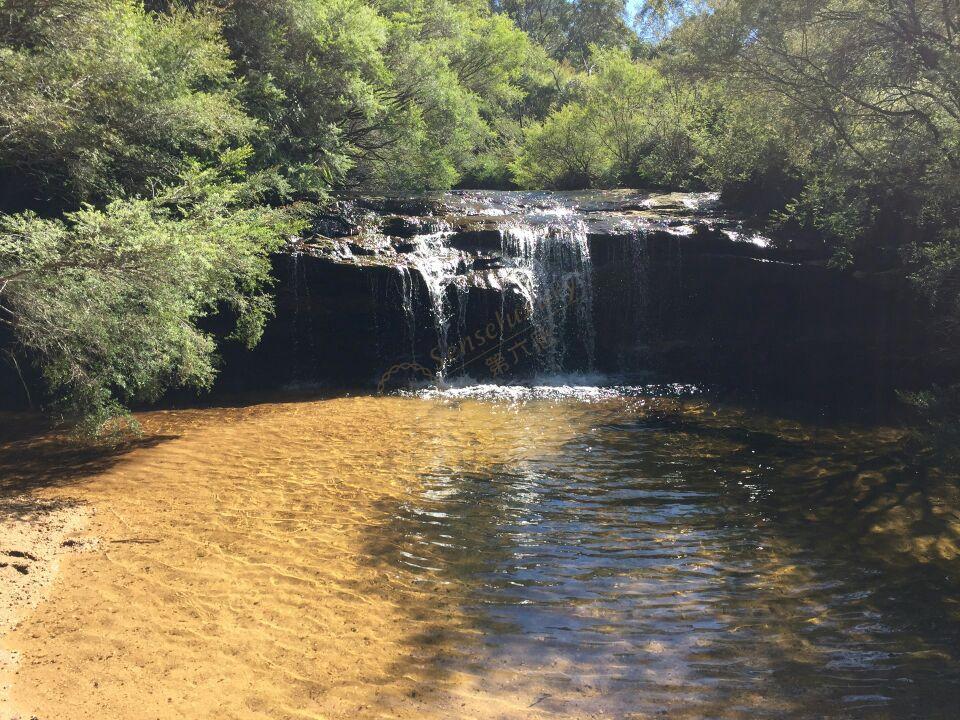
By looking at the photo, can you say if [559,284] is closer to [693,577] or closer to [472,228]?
[472,228]

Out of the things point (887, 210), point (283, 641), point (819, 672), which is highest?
point (887, 210)

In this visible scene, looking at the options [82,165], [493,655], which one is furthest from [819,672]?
[82,165]

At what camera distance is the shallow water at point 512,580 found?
3977 millimetres

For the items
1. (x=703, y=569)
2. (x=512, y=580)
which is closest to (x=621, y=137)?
(x=703, y=569)

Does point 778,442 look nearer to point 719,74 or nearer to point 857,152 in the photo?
point 857,152

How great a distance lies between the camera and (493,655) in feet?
14.3

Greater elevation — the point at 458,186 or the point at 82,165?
the point at 458,186

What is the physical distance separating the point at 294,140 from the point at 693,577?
1154 cm

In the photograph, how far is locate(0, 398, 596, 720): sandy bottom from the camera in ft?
12.5

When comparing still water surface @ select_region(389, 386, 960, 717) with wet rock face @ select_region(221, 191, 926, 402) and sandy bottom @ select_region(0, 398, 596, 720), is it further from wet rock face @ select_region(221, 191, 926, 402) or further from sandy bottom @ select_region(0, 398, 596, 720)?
wet rock face @ select_region(221, 191, 926, 402)

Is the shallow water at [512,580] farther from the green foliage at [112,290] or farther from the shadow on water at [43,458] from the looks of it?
the green foliage at [112,290]

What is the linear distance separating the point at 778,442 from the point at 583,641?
5624 mm

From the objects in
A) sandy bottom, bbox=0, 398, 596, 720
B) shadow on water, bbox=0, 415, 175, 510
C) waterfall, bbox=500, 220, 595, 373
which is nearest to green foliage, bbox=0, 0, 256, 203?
shadow on water, bbox=0, 415, 175, 510

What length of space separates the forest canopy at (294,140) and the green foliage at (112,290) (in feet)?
0.08
